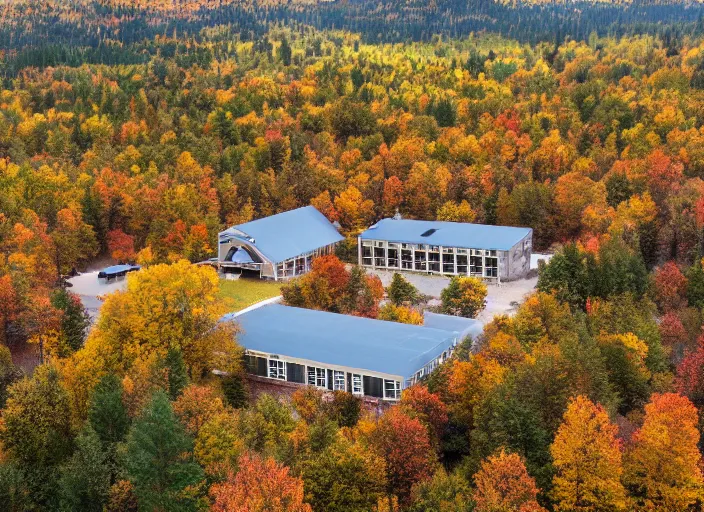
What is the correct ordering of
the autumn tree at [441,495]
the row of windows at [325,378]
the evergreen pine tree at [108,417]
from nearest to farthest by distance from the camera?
the autumn tree at [441,495] → the evergreen pine tree at [108,417] → the row of windows at [325,378]

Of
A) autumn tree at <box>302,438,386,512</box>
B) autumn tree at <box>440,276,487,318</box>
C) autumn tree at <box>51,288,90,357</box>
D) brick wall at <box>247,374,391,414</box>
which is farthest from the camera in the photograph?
autumn tree at <box>440,276,487,318</box>

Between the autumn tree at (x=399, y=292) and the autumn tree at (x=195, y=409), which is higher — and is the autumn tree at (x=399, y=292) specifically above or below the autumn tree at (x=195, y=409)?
below

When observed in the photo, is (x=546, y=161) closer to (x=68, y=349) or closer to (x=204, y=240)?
(x=204, y=240)

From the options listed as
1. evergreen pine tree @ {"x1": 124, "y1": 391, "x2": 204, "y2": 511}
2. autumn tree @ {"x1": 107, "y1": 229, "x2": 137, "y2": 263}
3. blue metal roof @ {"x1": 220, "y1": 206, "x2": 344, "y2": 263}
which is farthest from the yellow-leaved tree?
autumn tree @ {"x1": 107, "y1": 229, "x2": 137, "y2": 263}

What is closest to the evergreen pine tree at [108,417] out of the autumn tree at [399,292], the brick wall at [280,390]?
the brick wall at [280,390]

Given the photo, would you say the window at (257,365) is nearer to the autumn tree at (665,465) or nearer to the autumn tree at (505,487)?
the autumn tree at (505,487)

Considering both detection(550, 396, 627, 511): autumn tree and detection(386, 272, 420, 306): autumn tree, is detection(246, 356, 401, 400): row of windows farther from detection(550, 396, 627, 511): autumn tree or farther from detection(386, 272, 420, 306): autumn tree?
detection(550, 396, 627, 511): autumn tree
